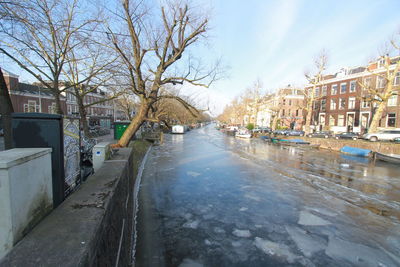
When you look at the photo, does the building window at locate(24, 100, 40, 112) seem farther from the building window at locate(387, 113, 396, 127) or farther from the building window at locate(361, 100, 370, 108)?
the building window at locate(387, 113, 396, 127)

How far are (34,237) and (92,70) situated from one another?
14587mm

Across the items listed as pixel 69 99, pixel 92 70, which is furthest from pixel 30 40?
pixel 69 99

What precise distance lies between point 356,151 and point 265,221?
1866 cm

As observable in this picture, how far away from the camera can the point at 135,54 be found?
9.68 m

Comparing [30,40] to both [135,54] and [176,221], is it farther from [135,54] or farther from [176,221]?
[176,221]

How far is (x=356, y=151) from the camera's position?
60.8 feet

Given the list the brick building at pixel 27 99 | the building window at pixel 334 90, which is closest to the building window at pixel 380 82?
the building window at pixel 334 90

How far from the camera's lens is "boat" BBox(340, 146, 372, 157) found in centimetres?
1775

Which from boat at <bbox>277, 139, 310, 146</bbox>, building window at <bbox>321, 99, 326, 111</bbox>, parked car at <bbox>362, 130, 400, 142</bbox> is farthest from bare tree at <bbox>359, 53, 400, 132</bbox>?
building window at <bbox>321, 99, 326, 111</bbox>

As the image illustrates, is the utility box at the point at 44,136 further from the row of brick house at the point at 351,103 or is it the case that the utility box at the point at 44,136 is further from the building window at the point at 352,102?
the building window at the point at 352,102

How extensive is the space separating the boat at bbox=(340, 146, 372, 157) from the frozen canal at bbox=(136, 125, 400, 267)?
10.5 m

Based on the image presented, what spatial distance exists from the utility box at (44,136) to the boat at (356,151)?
22605mm

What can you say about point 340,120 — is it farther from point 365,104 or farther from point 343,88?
point 343,88

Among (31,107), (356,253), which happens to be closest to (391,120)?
(356,253)
